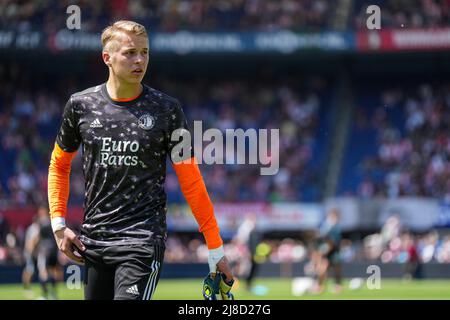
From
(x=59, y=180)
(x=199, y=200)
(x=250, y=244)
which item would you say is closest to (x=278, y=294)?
(x=250, y=244)

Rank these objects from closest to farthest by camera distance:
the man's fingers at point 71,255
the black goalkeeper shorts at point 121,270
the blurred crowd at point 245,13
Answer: the black goalkeeper shorts at point 121,270, the man's fingers at point 71,255, the blurred crowd at point 245,13

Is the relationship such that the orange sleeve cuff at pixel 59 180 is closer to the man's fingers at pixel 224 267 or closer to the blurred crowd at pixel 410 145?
the man's fingers at pixel 224 267

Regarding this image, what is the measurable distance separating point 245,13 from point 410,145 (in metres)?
8.18

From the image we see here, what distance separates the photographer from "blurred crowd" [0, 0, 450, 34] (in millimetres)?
35000

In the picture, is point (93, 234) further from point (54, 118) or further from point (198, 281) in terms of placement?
point (54, 118)

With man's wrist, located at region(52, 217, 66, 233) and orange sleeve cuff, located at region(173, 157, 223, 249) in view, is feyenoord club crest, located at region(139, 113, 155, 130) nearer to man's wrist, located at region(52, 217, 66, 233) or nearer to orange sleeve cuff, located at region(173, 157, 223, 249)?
orange sleeve cuff, located at region(173, 157, 223, 249)

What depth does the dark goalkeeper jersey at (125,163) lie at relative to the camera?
5926mm

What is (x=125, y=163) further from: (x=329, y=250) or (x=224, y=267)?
(x=329, y=250)

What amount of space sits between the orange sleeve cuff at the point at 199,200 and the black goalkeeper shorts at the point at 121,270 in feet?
0.98

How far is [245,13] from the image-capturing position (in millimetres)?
37312

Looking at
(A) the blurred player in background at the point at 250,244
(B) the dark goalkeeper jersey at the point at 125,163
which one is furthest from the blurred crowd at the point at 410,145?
(B) the dark goalkeeper jersey at the point at 125,163

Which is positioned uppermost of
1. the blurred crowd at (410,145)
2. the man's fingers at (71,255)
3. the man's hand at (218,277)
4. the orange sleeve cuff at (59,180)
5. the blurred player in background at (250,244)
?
the blurred crowd at (410,145)

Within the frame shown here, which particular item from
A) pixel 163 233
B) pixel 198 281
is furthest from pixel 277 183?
pixel 163 233

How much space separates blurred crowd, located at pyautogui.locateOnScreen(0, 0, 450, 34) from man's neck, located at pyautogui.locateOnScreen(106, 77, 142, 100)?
2901cm
